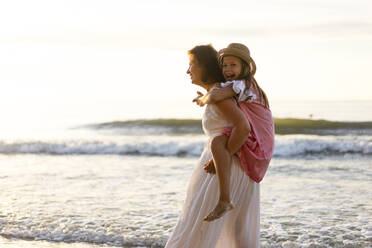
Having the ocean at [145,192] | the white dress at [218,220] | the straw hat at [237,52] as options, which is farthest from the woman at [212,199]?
the ocean at [145,192]

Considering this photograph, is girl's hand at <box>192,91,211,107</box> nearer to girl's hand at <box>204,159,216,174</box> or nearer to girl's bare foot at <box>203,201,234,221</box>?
girl's hand at <box>204,159,216,174</box>

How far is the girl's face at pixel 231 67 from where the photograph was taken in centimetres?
284

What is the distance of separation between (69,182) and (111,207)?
2.28 metres

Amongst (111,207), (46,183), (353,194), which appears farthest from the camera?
(46,183)

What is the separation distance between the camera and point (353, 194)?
7.77 metres

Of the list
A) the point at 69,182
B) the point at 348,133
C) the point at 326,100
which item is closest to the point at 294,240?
the point at 69,182

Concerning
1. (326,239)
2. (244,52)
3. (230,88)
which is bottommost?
(326,239)

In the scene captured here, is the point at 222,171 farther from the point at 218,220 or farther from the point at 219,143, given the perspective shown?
the point at 218,220

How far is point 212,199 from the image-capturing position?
3010 mm

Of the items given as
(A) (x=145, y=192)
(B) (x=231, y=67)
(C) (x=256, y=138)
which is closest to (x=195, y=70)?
(B) (x=231, y=67)

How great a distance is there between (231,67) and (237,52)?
0.09 metres

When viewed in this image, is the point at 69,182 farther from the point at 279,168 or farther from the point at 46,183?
the point at 279,168

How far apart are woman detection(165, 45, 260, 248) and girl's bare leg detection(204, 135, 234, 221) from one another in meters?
0.05

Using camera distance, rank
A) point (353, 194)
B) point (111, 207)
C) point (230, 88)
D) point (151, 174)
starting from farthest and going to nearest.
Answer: point (151, 174), point (353, 194), point (111, 207), point (230, 88)
